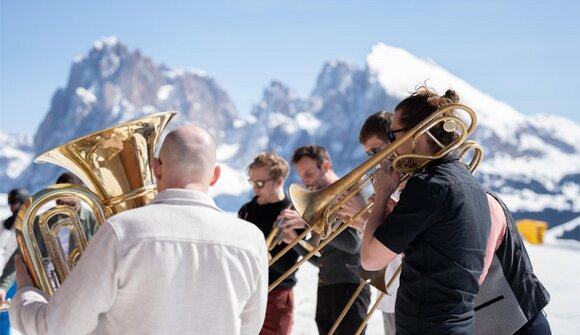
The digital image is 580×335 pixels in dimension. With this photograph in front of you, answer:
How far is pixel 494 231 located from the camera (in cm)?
225

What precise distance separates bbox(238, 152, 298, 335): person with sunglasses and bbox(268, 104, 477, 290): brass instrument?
1.08m

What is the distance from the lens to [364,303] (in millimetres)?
3660

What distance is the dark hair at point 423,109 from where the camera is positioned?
7.31ft

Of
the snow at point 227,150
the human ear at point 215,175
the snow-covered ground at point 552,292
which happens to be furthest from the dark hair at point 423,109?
the snow at point 227,150

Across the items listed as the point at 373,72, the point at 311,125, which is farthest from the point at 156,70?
the point at 373,72

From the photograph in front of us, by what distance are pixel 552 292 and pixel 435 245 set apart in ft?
26.9

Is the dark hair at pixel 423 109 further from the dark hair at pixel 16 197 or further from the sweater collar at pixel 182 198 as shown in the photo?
the dark hair at pixel 16 197

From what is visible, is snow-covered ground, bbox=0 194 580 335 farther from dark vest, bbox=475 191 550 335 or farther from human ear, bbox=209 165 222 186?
human ear, bbox=209 165 222 186

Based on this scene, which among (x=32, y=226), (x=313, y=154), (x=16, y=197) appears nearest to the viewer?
(x=32, y=226)

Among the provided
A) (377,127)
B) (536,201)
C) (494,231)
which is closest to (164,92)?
(536,201)

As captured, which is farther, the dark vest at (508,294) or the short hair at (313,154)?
the short hair at (313,154)

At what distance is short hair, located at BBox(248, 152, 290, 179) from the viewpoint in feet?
12.9

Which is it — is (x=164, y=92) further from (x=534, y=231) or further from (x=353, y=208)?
(x=353, y=208)

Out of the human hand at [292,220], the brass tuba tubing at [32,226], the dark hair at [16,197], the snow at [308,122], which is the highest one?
the brass tuba tubing at [32,226]
